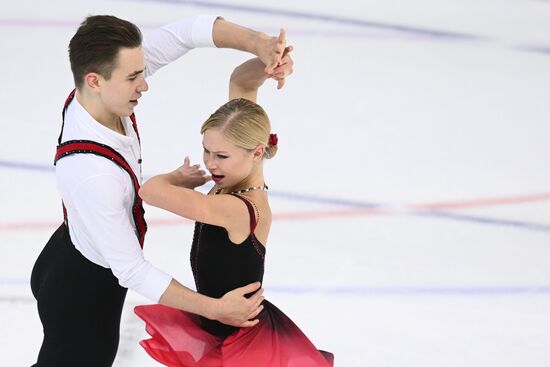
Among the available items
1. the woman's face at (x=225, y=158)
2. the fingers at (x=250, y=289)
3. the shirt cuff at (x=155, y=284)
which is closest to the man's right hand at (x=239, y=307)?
the fingers at (x=250, y=289)

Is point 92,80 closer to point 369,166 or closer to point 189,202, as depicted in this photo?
point 189,202

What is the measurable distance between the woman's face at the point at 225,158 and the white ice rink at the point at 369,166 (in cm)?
114

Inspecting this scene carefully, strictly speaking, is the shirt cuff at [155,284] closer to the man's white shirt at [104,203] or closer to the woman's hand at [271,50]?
the man's white shirt at [104,203]

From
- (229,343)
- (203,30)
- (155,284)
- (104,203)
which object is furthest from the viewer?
(203,30)

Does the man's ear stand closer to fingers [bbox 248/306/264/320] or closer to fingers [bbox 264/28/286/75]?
fingers [bbox 264/28/286/75]

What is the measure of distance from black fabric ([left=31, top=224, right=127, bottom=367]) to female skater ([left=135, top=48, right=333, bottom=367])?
11 centimetres

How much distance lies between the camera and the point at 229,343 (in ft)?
8.53

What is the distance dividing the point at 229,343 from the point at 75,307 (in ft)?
1.32

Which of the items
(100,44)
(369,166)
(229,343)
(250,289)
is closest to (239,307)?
(250,289)

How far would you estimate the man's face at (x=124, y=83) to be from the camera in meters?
2.37

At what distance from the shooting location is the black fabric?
2613mm

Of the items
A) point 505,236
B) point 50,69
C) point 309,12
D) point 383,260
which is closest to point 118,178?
point 383,260

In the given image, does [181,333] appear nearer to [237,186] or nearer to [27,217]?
[237,186]

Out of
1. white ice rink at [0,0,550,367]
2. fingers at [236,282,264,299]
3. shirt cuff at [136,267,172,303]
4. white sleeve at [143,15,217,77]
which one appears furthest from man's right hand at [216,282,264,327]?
white ice rink at [0,0,550,367]
